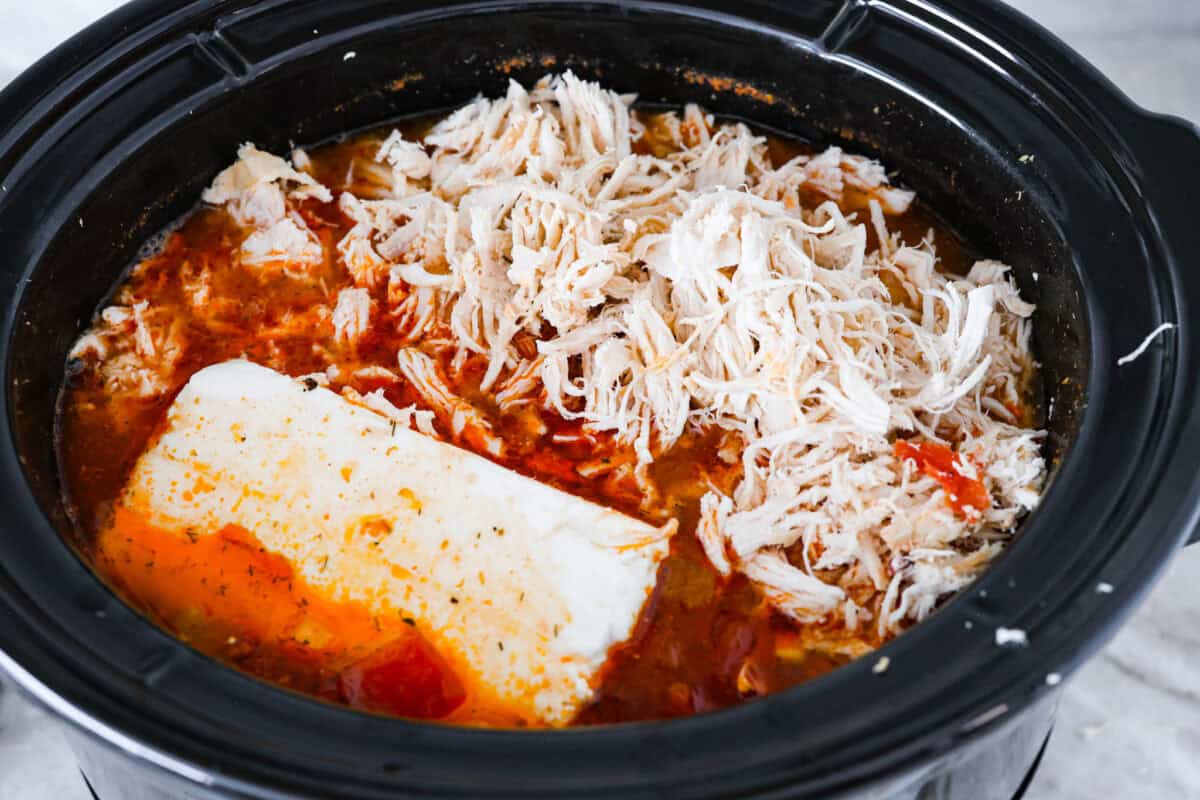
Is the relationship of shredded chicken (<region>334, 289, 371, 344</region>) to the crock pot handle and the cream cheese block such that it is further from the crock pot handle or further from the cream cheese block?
the crock pot handle

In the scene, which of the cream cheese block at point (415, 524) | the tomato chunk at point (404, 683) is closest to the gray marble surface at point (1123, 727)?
the cream cheese block at point (415, 524)

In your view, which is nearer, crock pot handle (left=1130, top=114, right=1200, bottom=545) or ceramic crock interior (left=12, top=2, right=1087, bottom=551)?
crock pot handle (left=1130, top=114, right=1200, bottom=545)

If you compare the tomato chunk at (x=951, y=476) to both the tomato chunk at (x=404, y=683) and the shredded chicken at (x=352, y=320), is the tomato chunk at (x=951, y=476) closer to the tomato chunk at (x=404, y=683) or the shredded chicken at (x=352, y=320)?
the tomato chunk at (x=404, y=683)

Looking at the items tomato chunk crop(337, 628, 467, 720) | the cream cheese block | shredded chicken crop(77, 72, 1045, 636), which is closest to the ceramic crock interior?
shredded chicken crop(77, 72, 1045, 636)

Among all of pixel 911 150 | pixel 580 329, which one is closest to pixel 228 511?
pixel 580 329

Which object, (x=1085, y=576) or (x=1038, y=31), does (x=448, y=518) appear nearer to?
(x=1085, y=576)

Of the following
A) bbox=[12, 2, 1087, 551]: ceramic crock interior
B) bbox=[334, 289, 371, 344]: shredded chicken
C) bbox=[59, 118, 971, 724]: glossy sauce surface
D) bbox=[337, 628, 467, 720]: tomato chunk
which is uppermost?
bbox=[12, 2, 1087, 551]: ceramic crock interior
